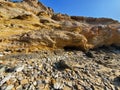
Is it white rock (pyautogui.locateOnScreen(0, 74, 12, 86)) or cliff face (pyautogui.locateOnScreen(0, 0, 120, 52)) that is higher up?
cliff face (pyautogui.locateOnScreen(0, 0, 120, 52))

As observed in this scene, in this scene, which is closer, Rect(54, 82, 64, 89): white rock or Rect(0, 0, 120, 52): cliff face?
Rect(54, 82, 64, 89): white rock

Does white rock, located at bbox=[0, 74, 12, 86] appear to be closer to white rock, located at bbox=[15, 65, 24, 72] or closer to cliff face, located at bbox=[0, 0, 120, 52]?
white rock, located at bbox=[15, 65, 24, 72]

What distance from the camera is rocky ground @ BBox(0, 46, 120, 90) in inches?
353

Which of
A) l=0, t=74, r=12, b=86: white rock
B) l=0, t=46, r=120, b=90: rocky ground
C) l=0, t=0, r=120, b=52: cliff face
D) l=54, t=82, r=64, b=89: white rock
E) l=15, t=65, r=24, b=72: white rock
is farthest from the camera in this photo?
l=0, t=0, r=120, b=52: cliff face

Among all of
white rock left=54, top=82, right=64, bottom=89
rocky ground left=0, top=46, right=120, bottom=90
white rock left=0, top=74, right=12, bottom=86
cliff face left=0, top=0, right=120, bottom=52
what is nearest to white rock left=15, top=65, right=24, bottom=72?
rocky ground left=0, top=46, right=120, bottom=90

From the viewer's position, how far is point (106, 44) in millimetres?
18016

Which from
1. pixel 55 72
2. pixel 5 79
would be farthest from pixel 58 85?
pixel 5 79

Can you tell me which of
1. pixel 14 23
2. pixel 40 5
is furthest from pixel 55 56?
pixel 40 5

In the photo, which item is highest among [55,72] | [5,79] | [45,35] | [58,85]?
[45,35]

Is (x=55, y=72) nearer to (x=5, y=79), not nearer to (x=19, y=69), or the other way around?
(x=19, y=69)

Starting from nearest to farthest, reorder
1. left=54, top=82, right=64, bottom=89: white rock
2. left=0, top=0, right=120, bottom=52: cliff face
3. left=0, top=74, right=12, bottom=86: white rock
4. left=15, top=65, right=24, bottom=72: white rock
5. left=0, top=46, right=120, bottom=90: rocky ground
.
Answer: left=0, top=74, right=12, bottom=86: white rock → left=0, top=46, right=120, bottom=90: rocky ground → left=54, top=82, right=64, bottom=89: white rock → left=15, top=65, right=24, bottom=72: white rock → left=0, top=0, right=120, bottom=52: cliff face

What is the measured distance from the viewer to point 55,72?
10453 mm

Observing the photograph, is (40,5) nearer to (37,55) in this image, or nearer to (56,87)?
(37,55)

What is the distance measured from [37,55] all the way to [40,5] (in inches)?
883
